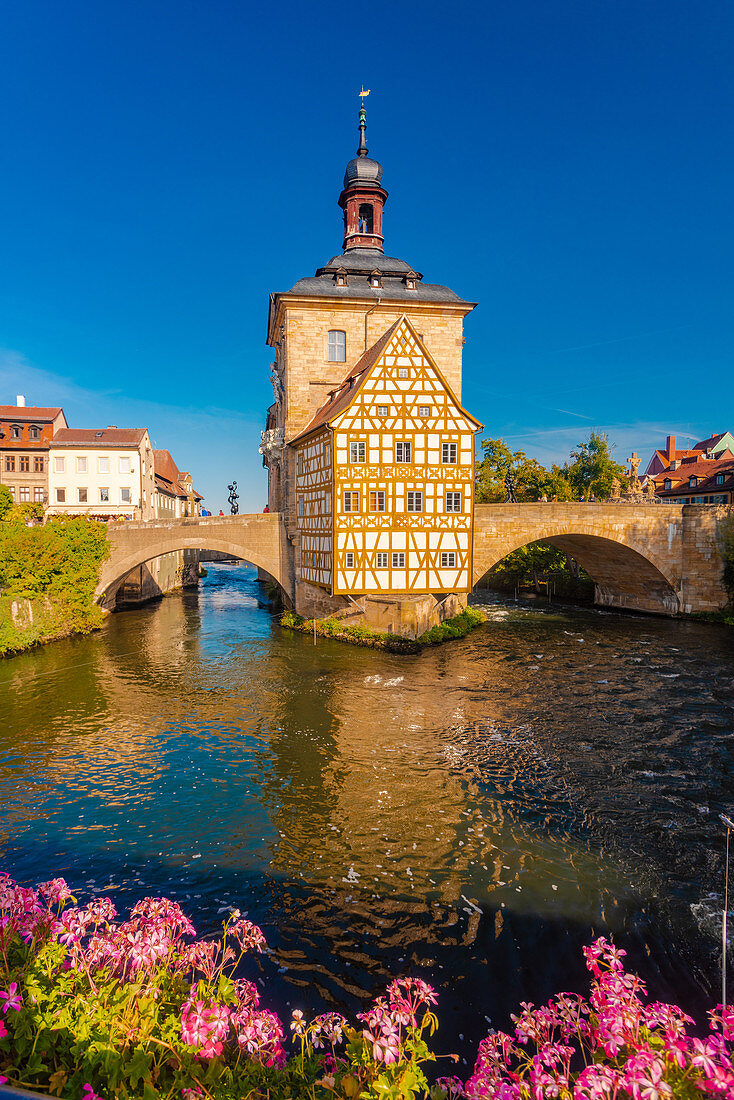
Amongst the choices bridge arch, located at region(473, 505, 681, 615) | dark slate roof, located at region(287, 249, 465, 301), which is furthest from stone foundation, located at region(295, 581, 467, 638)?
dark slate roof, located at region(287, 249, 465, 301)

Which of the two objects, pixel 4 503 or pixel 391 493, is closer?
pixel 391 493

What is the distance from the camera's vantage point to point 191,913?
8.73m

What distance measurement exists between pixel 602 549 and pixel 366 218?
1031 inches

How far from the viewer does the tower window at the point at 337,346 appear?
1260 inches

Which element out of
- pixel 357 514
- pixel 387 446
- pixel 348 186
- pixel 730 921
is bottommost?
pixel 730 921

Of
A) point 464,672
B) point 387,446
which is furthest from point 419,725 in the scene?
point 387,446

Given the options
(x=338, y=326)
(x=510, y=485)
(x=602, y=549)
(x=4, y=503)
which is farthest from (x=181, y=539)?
(x=602, y=549)

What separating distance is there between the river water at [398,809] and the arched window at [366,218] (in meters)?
28.7

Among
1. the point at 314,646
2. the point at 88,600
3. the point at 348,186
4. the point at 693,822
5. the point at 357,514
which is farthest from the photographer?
the point at 348,186

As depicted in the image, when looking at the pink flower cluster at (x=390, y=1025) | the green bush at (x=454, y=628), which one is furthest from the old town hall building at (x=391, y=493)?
the pink flower cluster at (x=390, y=1025)

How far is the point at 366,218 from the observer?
38.0 m

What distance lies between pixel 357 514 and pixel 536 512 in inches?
471

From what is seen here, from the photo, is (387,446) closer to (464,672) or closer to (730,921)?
(464,672)

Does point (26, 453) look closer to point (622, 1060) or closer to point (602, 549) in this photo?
point (602, 549)
